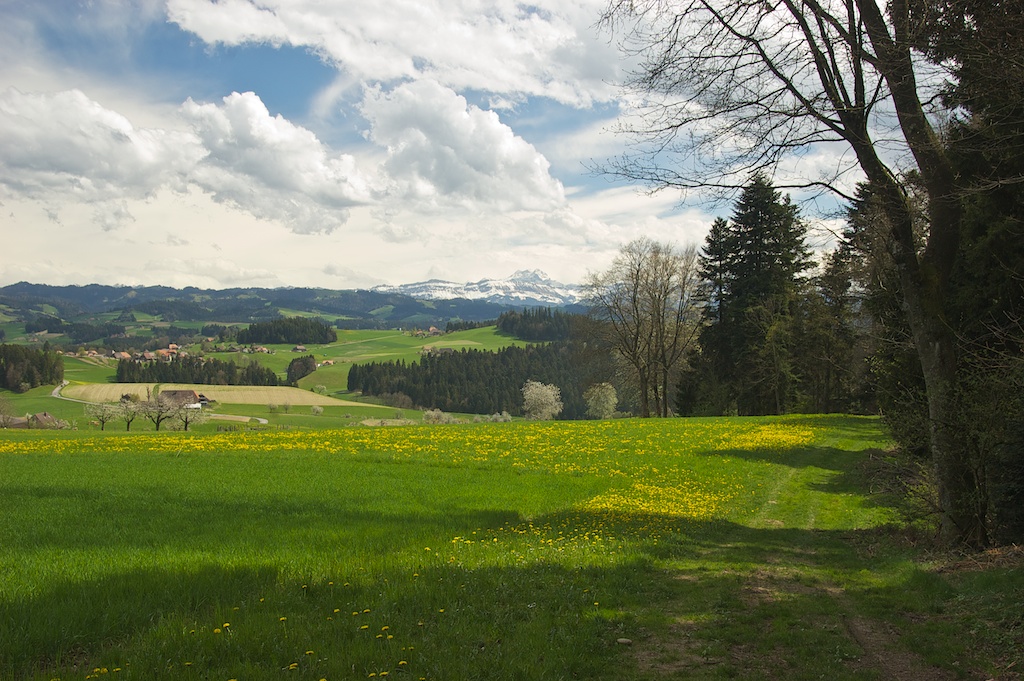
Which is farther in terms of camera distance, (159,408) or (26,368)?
(26,368)

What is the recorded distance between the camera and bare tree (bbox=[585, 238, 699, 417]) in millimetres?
50844

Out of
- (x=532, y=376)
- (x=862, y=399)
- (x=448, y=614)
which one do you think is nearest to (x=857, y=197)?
(x=448, y=614)

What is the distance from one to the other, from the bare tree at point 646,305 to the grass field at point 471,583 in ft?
104

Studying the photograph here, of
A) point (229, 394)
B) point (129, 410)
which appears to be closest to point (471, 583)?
point (129, 410)

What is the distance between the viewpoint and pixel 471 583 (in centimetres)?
881

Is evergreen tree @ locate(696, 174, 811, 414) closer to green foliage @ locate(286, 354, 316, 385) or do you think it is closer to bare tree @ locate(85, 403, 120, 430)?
bare tree @ locate(85, 403, 120, 430)

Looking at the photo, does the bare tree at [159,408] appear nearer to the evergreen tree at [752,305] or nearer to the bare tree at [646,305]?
the bare tree at [646,305]

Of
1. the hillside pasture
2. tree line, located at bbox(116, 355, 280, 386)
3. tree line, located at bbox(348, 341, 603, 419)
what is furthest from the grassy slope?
tree line, located at bbox(348, 341, 603, 419)

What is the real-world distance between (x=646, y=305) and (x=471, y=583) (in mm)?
45354

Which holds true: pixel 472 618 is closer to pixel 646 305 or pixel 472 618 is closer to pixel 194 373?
pixel 646 305

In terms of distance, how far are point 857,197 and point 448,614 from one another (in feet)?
33.6

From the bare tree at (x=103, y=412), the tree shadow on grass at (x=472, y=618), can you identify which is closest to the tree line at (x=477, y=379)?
the bare tree at (x=103, y=412)

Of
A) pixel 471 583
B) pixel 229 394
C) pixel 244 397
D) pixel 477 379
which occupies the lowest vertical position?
pixel 244 397

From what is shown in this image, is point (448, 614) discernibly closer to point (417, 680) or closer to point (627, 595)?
point (417, 680)
